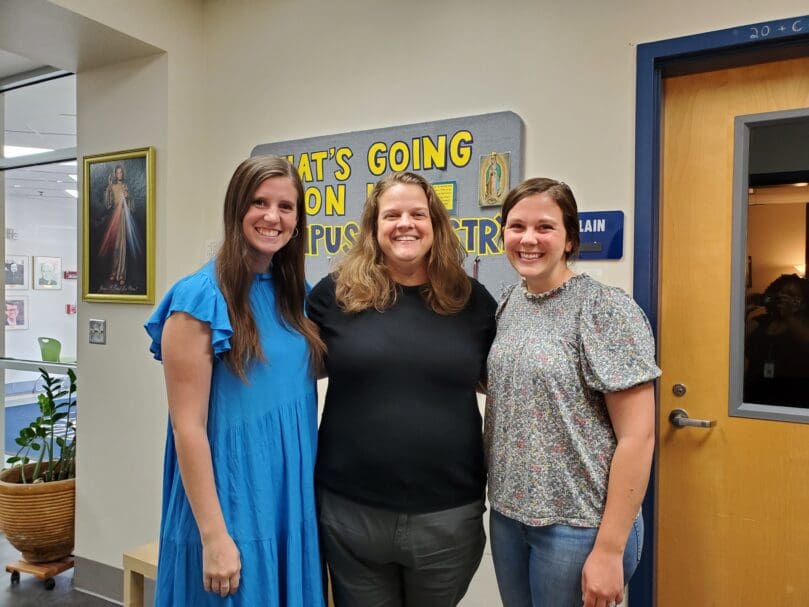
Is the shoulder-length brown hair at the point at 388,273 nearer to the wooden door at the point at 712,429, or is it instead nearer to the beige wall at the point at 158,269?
the wooden door at the point at 712,429

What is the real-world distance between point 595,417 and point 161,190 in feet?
6.77

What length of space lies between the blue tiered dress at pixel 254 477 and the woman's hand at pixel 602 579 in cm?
56

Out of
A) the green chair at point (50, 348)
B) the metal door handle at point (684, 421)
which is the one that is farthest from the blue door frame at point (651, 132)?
the green chair at point (50, 348)

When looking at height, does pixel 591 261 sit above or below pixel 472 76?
below

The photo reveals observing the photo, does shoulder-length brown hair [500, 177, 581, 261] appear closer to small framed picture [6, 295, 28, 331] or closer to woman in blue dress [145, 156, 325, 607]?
woman in blue dress [145, 156, 325, 607]

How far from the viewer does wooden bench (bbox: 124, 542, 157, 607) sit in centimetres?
192

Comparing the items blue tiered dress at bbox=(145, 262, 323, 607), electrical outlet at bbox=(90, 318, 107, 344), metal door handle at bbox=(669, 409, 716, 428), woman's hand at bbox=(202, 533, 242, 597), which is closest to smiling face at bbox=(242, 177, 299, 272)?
blue tiered dress at bbox=(145, 262, 323, 607)

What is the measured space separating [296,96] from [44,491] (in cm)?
210

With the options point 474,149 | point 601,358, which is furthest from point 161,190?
point 601,358

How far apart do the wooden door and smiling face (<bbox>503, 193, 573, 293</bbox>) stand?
2.58ft

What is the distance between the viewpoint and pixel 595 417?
115 centimetres

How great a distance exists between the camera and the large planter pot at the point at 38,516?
2645 mm

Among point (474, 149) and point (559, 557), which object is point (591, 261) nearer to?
point (474, 149)

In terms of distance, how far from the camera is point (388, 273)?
134 cm
